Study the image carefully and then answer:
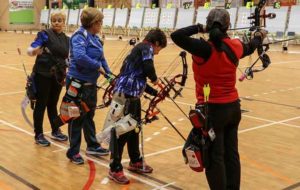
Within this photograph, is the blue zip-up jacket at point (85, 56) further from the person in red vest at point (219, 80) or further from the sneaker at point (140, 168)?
the person in red vest at point (219, 80)

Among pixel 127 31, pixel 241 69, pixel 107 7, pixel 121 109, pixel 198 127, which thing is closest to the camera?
pixel 198 127

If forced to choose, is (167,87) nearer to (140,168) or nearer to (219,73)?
(140,168)

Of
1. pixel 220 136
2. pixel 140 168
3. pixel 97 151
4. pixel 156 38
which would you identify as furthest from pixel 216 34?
pixel 97 151

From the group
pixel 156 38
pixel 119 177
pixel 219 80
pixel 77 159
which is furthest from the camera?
pixel 77 159

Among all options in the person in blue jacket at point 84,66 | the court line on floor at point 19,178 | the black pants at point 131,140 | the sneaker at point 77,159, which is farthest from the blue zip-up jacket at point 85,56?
the court line on floor at point 19,178

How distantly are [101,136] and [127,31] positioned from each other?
19730 millimetres

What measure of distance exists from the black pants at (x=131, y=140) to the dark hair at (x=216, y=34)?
3.36 feet

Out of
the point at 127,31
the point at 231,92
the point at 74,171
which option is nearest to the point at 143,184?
the point at 74,171

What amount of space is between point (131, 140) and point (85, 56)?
785mm

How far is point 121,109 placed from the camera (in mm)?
3451

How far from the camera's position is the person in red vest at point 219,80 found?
8.55ft

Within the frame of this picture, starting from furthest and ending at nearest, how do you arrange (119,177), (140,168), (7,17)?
(7,17), (140,168), (119,177)

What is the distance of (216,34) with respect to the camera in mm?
2582

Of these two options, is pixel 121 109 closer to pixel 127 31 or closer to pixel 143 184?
pixel 143 184
